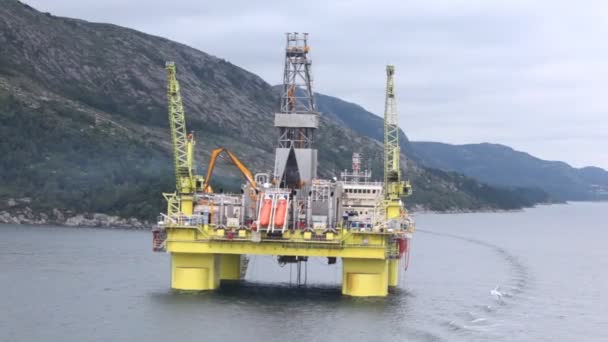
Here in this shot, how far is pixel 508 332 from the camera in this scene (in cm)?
5634

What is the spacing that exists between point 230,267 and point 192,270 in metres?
10.4

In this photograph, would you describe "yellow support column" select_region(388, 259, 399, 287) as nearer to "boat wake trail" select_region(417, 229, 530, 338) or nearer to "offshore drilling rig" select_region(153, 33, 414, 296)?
"offshore drilling rig" select_region(153, 33, 414, 296)

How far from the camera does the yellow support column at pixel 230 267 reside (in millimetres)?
71938

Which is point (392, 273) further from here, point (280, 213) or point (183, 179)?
point (183, 179)

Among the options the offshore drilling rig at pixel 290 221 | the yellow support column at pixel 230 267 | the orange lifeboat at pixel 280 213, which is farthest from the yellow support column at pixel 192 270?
the yellow support column at pixel 230 267

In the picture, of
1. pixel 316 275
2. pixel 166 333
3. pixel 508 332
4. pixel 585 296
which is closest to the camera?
pixel 166 333

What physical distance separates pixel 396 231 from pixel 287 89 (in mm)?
14133

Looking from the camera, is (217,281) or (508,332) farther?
(217,281)

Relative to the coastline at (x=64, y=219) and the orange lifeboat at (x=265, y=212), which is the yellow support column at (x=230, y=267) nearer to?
the orange lifeboat at (x=265, y=212)

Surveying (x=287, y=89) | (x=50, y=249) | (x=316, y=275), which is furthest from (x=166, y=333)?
(x=50, y=249)

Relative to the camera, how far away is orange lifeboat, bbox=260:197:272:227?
5959 centimetres

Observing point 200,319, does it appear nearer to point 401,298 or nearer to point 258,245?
point 258,245

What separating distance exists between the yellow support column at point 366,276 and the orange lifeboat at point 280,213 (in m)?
4.81

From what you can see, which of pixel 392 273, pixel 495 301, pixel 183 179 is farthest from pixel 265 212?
pixel 495 301
